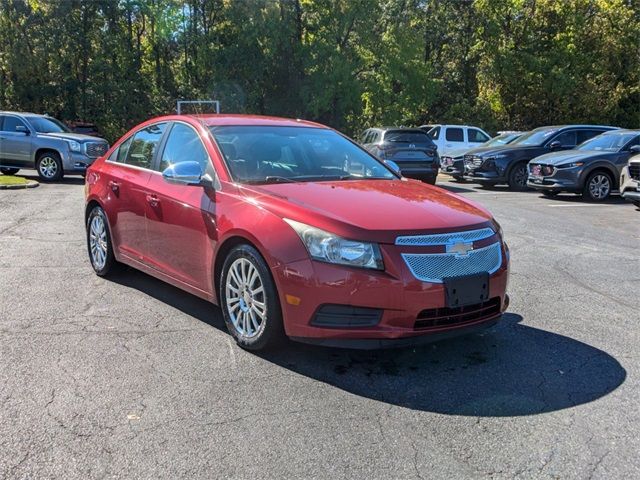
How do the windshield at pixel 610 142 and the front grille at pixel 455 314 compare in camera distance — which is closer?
the front grille at pixel 455 314

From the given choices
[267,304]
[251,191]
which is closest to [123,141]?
[251,191]

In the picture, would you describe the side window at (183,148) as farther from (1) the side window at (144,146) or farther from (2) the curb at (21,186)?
(2) the curb at (21,186)

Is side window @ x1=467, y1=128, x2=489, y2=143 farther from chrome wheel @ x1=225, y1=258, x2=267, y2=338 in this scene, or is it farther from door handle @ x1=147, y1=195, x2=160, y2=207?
chrome wheel @ x1=225, y1=258, x2=267, y2=338

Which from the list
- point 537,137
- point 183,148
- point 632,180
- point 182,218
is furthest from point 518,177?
point 182,218

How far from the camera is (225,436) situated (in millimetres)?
3172

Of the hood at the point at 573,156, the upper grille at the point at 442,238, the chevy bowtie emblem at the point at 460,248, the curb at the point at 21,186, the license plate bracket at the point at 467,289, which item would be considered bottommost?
the curb at the point at 21,186

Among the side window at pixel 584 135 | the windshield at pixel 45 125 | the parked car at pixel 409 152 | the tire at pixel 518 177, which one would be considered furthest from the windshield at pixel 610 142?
the windshield at pixel 45 125

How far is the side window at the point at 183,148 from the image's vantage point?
501 centimetres

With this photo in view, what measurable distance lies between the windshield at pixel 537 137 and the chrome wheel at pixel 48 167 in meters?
12.7

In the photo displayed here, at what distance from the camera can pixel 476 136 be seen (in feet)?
75.3

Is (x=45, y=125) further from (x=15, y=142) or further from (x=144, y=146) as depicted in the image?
(x=144, y=146)

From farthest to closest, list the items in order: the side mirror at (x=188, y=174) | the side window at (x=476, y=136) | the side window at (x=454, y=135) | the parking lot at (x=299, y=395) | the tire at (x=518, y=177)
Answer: the side window at (x=476, y=136), the side window at (x=454, y=135), the tire at (x=518, y=177), the side mirror at (x=188, y=174), the parking lot at (x=299, y=395)

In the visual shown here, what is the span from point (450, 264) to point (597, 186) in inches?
452

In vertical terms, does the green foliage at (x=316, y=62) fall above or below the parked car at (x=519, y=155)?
above
